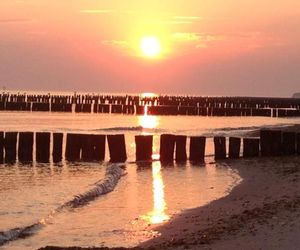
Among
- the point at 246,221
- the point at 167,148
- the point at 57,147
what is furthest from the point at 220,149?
the point at 246,221

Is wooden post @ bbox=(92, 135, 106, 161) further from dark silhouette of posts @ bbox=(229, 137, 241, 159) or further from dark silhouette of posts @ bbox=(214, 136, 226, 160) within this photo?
dark silhouette of posts @ bbox=(229, 137, 241, 159)

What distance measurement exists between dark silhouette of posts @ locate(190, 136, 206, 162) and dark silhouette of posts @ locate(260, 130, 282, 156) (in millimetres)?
2255

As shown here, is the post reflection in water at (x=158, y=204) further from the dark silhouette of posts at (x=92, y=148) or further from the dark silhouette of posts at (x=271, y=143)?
the dark silhouette of posts at (x=271, y=143)

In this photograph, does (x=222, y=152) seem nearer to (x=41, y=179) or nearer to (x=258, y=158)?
(x=258, y=158)

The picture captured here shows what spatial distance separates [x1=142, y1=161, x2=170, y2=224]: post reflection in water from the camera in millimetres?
13022

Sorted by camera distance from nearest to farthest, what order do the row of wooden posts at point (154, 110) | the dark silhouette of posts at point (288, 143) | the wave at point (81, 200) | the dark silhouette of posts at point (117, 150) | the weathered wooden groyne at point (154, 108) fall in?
the wave at point (81, 200) → the dark silhouette of posts at point (288, 143) → the dark silhouette of posts at point (117, 150) → the row of wooden posts at point (154, 110) → the weathered wooden groyne at point (154, 108)

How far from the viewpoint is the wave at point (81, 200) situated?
38.9 feet

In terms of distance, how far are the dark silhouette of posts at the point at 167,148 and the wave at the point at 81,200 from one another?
168 cm

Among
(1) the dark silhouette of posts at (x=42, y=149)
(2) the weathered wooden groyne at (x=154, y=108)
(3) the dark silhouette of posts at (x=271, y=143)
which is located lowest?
(1) the dark silhouette of posts at (x=42, y=149)

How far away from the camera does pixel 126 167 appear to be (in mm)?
23438

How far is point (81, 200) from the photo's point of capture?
16.1 meters

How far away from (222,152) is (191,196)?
29.5 ft

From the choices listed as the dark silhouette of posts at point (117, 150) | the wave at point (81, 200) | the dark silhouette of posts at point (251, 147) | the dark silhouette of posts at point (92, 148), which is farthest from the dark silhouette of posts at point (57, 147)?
the dark silhouette of posts at point (251, 147)

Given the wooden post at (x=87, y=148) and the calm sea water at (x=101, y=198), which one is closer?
the calm sea water at (x=101, y=198)
